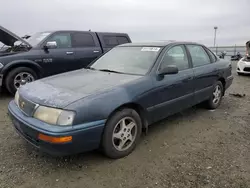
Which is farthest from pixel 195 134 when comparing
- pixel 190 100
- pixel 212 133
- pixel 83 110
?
pixel 83 110

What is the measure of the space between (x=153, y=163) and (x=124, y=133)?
508 mm

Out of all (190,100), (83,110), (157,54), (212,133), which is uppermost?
(157,54)

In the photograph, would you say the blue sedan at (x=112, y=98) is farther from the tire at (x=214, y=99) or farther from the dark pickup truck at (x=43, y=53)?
the dark pickup truck at (x=43, y=53)

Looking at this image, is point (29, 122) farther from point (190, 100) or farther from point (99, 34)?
point (99, 34)

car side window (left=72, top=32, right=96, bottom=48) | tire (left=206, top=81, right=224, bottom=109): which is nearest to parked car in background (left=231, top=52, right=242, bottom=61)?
car side window (left=72, top=32, right=96, bottom=48)

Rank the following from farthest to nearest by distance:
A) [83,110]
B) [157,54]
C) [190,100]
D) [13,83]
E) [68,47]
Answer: [68,47]
[13,83]
[190,100]
[157,54]
[83,110]

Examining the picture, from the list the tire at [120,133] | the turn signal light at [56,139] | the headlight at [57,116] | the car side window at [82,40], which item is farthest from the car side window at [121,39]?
the turn signal light at [56,139]

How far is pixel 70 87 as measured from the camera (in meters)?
3.08

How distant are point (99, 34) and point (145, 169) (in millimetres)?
5313

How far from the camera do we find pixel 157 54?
12.4 feet

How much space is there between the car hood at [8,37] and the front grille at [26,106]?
3.34 meters

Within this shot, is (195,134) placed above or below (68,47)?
below

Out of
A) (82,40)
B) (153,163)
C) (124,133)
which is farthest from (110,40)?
(153,163)

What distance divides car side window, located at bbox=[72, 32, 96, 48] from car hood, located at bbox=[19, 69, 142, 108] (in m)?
3.26
